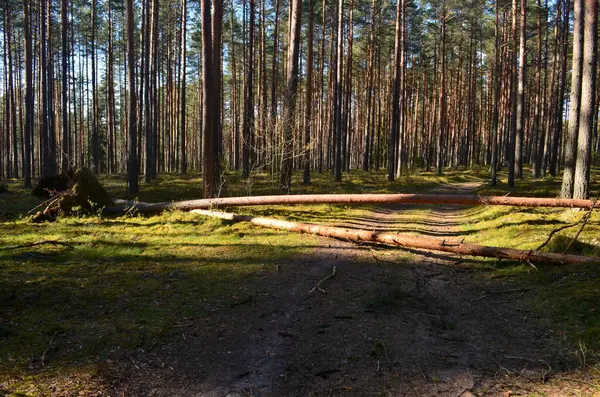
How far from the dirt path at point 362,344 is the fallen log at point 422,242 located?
874 mm

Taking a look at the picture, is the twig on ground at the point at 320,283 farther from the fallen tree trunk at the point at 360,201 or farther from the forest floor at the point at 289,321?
the fallen tree trunk at the point at 360,201

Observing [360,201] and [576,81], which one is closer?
[360,201]

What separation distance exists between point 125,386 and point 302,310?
2.58m

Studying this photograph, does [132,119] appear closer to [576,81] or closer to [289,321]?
[289,321]

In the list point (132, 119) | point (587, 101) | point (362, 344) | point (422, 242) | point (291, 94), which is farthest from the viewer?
point (132, 119)

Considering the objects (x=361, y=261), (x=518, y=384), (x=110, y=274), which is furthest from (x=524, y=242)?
(x=110, y=274)

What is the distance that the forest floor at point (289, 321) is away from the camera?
3.80 meters

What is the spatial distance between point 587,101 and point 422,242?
7.16 m

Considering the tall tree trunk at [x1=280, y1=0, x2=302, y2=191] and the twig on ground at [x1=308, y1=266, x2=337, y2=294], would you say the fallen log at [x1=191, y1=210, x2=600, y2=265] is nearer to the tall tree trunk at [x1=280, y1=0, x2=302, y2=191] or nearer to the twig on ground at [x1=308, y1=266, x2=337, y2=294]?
the twig on ground at [x1=308, y1=266, x2=337, y2=294]

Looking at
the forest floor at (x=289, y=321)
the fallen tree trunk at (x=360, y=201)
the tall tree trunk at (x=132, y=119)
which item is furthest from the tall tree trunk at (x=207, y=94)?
the tall tree trunk at (x=132, y=119)

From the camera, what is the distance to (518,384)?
3.74 metres

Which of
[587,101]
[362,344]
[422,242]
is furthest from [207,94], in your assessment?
[587,101]

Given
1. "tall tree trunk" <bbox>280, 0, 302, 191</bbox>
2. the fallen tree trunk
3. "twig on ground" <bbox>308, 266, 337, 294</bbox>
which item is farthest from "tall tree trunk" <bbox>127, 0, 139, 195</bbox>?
"twig on ground" <bbox>308, 266, 337, 294</bbox>

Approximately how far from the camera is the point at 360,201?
10.1 metres
